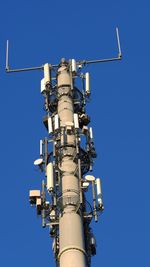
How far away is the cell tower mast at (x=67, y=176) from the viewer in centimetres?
2295

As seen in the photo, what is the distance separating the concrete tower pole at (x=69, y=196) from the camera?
22.3 meters

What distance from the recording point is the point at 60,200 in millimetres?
24281

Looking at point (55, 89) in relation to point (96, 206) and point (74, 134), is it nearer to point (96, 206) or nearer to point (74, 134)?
point (74, 134)

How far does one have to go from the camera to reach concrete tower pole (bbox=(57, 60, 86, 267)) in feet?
73.0

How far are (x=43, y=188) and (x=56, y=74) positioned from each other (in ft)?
23.2

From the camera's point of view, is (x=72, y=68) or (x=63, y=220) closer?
(x=63, y=220)

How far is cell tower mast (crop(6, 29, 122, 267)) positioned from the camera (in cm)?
2295

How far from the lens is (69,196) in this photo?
2417 centimetres

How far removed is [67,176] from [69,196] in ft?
3.41

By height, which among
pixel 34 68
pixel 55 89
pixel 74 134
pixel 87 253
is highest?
pixel 34 68

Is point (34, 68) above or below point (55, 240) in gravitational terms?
above

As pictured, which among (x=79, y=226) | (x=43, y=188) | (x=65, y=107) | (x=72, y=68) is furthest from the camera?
(x=72, y=68)

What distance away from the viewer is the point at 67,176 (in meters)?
25.0

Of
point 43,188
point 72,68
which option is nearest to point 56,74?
point 72,68
